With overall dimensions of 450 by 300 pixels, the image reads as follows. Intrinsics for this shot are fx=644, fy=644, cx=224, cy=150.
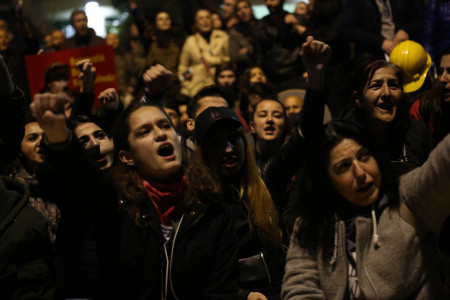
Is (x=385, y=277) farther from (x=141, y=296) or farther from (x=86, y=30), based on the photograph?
(x=86, y=30)

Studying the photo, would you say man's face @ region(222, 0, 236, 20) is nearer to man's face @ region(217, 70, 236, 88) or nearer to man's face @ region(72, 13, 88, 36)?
man's face @ region(217, 70, 236, 88)

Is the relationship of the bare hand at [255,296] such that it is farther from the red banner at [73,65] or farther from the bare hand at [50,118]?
the red banner at [73,65]

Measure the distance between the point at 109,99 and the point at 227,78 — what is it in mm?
3190

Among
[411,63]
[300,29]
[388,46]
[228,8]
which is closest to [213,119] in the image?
[411,63]

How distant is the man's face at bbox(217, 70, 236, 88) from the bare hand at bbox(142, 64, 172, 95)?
3124 mm

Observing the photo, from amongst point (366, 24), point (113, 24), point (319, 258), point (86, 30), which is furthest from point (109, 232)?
point (113, 24)

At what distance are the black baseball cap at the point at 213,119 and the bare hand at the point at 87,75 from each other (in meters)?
1.16

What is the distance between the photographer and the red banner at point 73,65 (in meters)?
6.75

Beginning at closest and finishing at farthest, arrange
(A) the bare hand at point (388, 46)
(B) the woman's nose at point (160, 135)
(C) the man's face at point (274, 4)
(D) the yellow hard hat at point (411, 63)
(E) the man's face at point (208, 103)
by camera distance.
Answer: (B) the woman's nose at point (160, 135), (E) the man's face at point (208, 103), (D) the yellow hard hat at point (411, 63), (A) the bare hand at point (388, 46), (C) the man's face at point (274, 4)

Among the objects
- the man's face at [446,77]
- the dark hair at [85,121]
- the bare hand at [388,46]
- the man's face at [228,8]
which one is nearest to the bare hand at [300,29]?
the bare hand at [388,46]

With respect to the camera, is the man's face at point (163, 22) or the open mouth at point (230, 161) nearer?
the open mouth at point (230, 161)

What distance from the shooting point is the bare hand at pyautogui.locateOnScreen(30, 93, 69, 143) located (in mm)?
2818

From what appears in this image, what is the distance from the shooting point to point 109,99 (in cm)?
466

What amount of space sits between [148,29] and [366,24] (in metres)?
3.39
